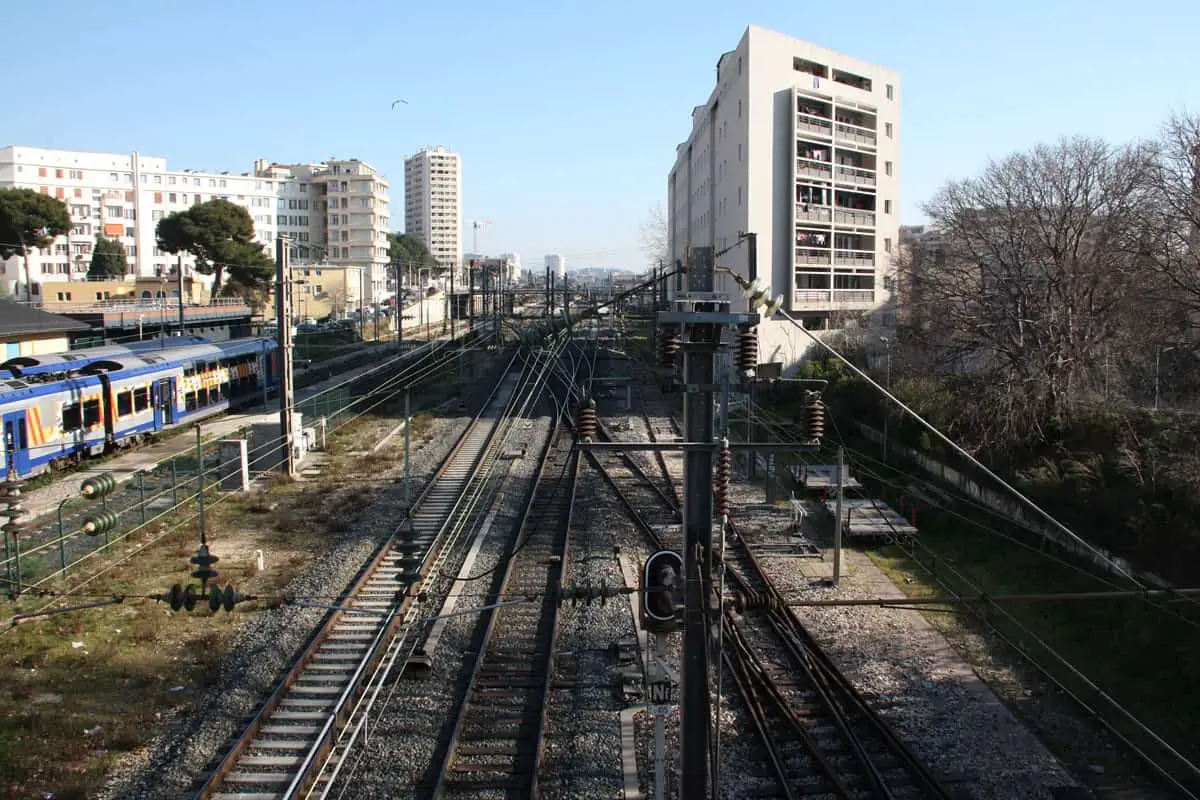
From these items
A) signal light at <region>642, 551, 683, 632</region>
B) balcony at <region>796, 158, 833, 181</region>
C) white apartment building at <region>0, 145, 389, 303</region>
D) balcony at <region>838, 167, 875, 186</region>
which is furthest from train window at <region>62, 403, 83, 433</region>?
white apartment building at <region>0, 145, 389, 303</region>

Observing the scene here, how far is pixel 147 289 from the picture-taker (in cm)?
5822

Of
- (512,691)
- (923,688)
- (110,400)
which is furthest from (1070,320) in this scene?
(110,400)

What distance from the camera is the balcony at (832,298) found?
121ft

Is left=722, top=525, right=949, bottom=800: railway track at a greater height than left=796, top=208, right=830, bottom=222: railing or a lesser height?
lesser

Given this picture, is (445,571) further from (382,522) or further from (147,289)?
(147,289)

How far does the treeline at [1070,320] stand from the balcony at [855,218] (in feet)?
41.7

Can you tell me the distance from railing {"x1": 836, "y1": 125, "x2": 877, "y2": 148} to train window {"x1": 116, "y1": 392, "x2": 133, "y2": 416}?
28.4 meters

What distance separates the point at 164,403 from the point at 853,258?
1070 inches

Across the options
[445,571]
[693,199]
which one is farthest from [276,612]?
[693,199]

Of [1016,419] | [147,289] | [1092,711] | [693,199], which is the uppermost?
[693,199]

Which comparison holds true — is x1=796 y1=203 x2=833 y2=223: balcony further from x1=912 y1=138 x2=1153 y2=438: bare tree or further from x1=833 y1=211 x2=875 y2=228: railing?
x1=912 y1=138 x2=1153 y2=438: bare tree

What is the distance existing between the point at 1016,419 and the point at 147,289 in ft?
176

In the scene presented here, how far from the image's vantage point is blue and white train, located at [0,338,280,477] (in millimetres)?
17661

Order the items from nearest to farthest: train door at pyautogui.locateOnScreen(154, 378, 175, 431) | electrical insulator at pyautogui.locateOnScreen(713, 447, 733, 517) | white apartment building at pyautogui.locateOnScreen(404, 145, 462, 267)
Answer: electrical insulator at pyautogui.locateOnScreen(713, 447, 733, 517) → train door at pyautogui.locateOnScreen(154, 378, 175, 431) → white apartment building at pyautogui.locateOnScreen(404, 145, 462, 267)
